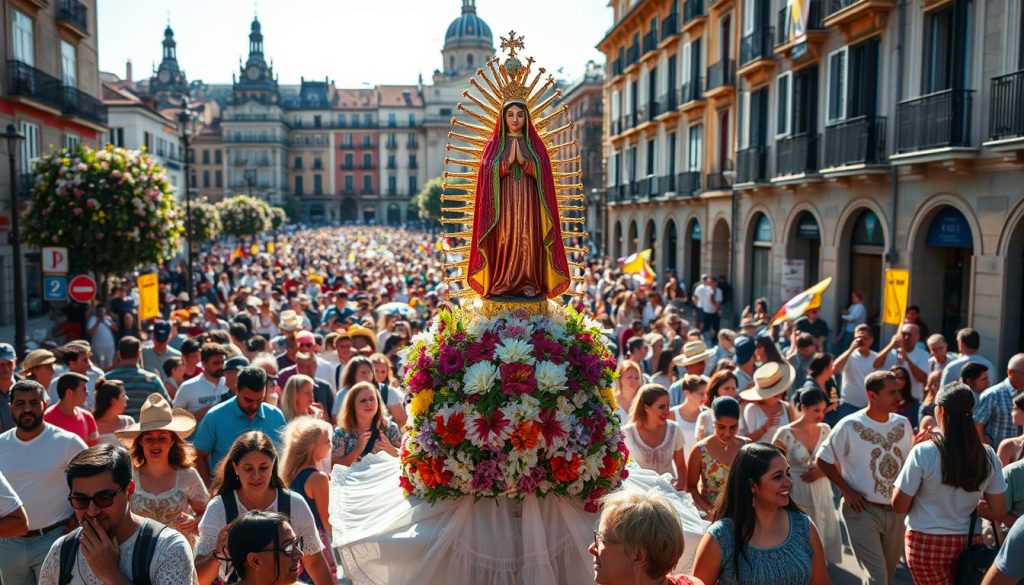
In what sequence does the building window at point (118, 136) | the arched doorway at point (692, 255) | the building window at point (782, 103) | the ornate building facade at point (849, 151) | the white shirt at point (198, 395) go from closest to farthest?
the white shirt at point (198, 395) < the ornate building facade at point (849, 151) < the building window at point (782, 103) < the arched doorway at point (692, 255) < the building window at point (118, 136)

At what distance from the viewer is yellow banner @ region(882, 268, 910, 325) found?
12633 millimetres

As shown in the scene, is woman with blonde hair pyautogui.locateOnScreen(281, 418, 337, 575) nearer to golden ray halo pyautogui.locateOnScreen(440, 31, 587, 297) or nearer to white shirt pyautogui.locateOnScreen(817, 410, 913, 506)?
golden ray halo pyautogui.locateOnScreen(440, 31, 587, 297)

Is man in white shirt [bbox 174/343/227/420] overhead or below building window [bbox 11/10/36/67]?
below

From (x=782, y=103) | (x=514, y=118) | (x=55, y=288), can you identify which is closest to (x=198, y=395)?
(x=514, y=118)

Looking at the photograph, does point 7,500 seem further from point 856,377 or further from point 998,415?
point 856,377

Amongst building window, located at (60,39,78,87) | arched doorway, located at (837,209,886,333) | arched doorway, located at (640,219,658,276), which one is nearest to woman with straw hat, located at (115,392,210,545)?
arched doorway, located at (837,209,886,333)

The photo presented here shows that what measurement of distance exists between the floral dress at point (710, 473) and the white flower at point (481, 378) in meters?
1.84

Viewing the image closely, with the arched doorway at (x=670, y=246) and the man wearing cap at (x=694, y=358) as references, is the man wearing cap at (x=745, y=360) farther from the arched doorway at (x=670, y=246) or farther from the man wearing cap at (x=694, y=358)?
the arched doorway at (x=670, y=246)

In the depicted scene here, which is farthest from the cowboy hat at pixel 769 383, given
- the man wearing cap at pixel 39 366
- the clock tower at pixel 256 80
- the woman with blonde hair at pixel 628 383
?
the clock tower at pixel 256 80

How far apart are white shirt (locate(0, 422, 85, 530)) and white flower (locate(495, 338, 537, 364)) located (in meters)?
2.58

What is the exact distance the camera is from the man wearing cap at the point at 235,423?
6711 millimetres

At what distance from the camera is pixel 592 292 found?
2444cm

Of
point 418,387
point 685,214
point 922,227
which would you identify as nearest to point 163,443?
point 418,387

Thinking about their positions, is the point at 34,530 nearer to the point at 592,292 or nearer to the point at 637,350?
the point at 637,350
